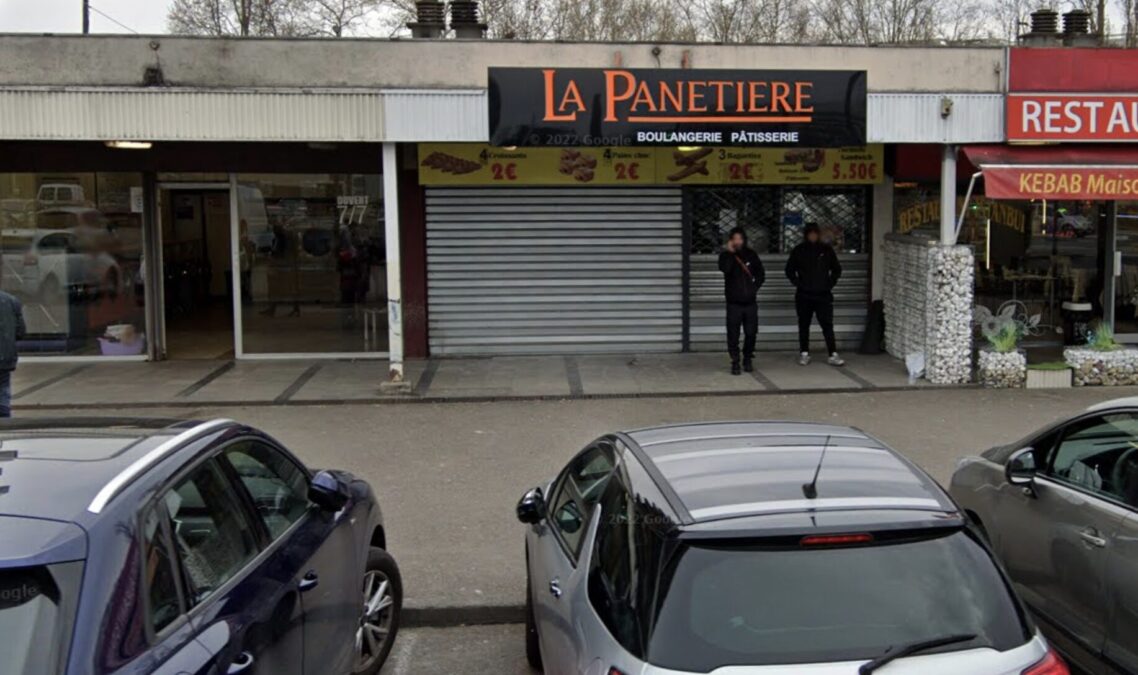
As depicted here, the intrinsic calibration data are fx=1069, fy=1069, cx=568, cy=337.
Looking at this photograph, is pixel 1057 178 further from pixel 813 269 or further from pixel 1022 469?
pixel 1022 469

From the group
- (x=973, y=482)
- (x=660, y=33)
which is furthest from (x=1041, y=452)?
(x=660, y=33)

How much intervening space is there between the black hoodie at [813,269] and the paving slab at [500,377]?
3252 millimetres

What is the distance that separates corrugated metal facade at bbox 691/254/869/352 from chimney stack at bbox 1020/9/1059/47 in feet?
12.1

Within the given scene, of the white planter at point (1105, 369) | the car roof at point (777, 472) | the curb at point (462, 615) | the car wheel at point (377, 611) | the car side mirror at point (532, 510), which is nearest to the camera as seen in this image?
the car roof at point (777, 472)

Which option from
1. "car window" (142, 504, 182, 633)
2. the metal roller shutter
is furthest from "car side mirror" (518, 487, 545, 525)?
the metal roller shutter

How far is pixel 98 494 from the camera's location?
3.14 meters

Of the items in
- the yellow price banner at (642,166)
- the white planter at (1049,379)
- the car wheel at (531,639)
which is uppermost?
the yellow price banner at (642,166)

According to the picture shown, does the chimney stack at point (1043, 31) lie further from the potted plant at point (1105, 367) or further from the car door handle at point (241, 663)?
the car door handle at point (241, 663)

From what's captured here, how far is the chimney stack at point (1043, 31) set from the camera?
14609 mm

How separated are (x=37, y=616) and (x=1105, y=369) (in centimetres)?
1255

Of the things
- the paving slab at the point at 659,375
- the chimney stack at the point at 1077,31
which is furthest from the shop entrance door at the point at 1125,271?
the paving slab at the point at 659,375

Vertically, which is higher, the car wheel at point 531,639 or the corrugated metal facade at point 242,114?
the corrugated metal facade at point 242,114

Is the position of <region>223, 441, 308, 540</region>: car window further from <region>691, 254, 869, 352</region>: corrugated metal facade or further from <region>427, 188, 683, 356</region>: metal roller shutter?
<region>691, 254, 869, 352</region>: corrugated metal facade

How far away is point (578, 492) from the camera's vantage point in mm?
4602
